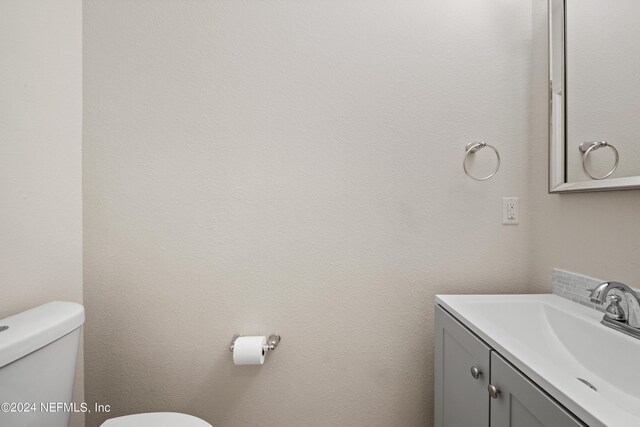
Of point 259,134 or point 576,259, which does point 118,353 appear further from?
point 576,259

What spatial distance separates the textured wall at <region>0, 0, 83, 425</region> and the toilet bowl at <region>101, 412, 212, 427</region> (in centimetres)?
45

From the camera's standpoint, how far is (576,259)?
0.93m

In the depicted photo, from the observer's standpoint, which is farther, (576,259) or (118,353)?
(118,353)

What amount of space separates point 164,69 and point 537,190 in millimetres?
1625

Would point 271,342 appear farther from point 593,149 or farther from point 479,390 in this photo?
point 593,149

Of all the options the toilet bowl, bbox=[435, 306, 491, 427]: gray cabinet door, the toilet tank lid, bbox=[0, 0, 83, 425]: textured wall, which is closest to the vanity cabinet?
bbox=[435, 306, 491, 427]: gray cabinet door

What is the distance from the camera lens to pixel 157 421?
870 mm

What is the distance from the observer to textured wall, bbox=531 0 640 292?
783 mm

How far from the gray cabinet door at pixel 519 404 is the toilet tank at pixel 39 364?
1233 mm

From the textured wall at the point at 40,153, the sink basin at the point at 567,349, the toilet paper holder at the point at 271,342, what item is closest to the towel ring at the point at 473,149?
the sink basin at the point at 567,349

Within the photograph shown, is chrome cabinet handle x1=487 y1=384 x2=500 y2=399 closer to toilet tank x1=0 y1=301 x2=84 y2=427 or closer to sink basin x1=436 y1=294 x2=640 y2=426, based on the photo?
sink basin x1=436 y1=294 x2=640 y2=426

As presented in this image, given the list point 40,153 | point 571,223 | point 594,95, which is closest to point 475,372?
point 571,223

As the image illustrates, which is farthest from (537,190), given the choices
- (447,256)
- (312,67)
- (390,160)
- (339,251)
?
(312,67)

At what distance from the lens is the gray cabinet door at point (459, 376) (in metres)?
0.72
